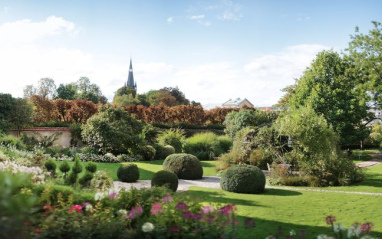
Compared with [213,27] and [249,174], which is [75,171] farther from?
[213,27]

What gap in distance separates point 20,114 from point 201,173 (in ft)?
44.7

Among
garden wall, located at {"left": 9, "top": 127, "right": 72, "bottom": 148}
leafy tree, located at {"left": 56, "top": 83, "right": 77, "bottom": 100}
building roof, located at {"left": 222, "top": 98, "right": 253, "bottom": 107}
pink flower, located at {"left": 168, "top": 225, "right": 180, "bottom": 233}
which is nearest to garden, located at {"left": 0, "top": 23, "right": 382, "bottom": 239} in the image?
pink flower, located at {"left": 168, "top": 225, "right": 180, "bottom": 233}

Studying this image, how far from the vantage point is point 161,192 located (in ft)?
18.5

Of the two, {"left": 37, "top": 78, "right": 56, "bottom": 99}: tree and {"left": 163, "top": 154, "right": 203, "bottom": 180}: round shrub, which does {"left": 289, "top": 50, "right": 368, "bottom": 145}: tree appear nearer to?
{"left": 163, "top": 154, "right": 203, "bottom": 180}: round shrub

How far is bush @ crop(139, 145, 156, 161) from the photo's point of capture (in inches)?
826

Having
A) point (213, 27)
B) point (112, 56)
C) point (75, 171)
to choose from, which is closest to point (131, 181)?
point (75, 171)

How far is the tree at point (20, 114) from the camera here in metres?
21.8

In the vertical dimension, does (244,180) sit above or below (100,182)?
below

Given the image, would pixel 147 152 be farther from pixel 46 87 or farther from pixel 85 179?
pixel 46 87

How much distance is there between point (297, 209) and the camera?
→ 909 cm

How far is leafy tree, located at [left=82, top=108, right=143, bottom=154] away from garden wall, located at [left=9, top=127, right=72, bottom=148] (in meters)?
2.55

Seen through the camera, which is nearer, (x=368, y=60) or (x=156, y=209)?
(x=156, y=209)

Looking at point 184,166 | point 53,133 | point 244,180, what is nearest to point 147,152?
point 53,133

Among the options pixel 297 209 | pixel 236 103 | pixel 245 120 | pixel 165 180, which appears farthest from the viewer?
pixel 236 103
